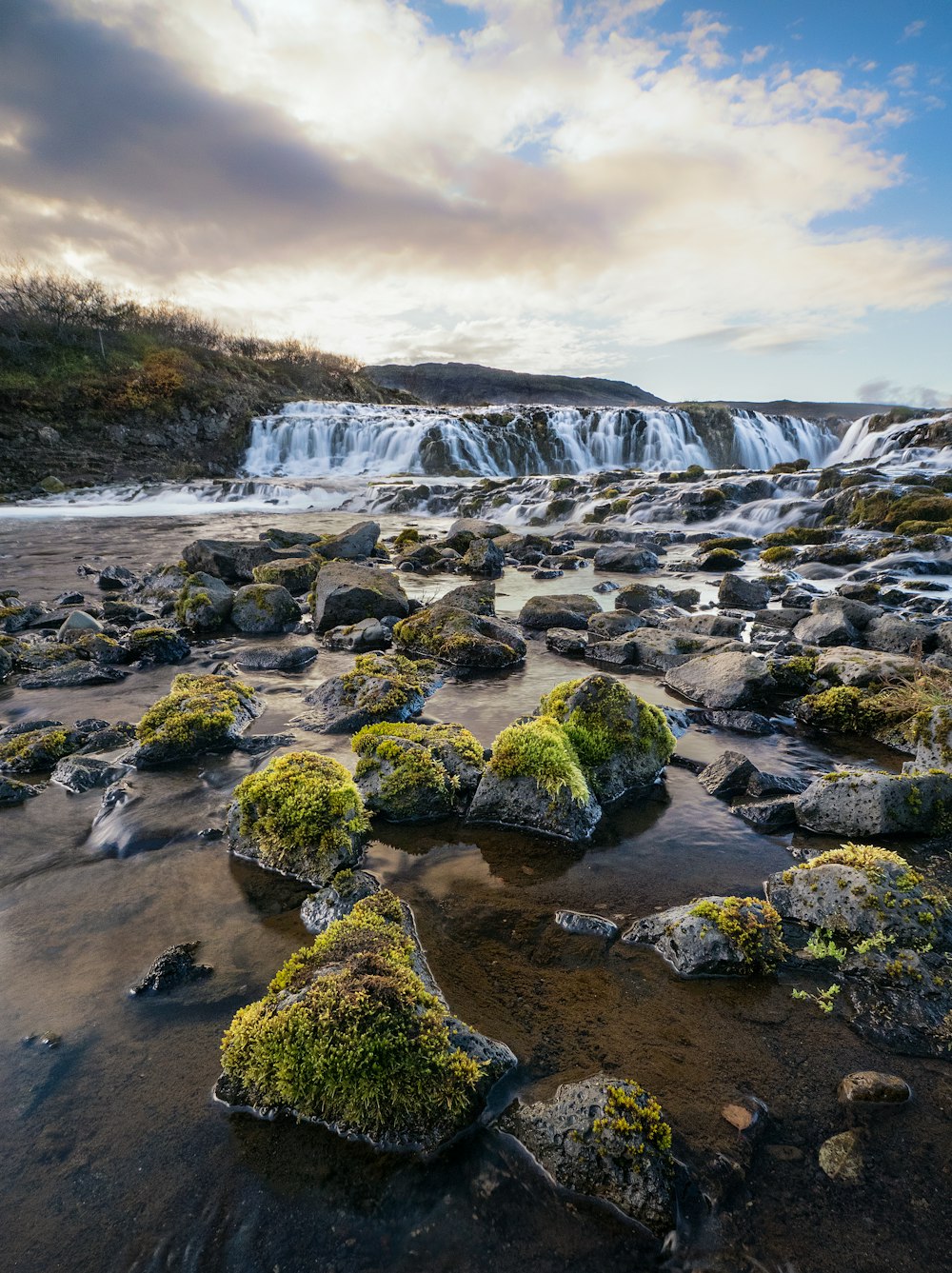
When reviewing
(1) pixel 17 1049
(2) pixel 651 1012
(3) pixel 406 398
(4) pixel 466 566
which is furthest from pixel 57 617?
(3) pixel 406 398

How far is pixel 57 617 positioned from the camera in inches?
491

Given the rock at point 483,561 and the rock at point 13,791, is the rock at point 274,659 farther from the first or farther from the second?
the rock at point 483,561

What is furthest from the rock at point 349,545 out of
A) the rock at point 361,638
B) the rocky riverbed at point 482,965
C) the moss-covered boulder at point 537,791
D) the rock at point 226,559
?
the moss-covered boulder at point 537,791

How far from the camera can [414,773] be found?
18.2ft

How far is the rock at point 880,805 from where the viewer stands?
499 centimetres

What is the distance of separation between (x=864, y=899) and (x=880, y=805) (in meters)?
1.45

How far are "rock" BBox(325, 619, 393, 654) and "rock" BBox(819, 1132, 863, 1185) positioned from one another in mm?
8992

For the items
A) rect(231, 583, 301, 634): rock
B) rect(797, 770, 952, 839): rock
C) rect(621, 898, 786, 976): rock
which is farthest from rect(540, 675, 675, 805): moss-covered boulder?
rect(231, 583, 301, 634): rock

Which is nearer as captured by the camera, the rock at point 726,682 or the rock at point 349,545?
the rock at point 726,682

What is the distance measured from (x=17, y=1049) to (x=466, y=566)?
15610 mm

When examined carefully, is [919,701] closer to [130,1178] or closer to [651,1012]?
[651,1012]

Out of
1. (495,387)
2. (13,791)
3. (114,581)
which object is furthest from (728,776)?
(495,387)

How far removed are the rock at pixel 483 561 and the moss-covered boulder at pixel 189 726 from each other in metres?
10.7

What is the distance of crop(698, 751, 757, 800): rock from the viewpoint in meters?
5.89
